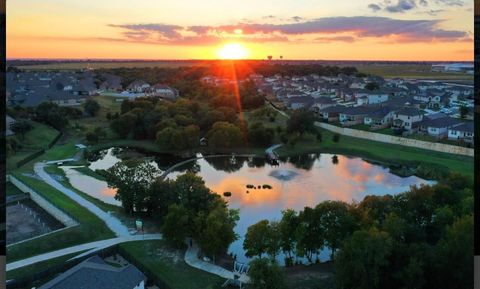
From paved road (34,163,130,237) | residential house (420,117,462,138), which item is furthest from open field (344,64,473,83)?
paved road (34,163,130,237)

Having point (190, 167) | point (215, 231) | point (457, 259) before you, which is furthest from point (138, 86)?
point (457, 259)

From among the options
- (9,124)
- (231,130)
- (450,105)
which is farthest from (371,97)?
(9,124)

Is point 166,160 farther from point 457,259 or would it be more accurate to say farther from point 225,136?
point 457,259

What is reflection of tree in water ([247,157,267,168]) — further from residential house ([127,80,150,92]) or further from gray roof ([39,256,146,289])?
residential house ([127,80,150,92])

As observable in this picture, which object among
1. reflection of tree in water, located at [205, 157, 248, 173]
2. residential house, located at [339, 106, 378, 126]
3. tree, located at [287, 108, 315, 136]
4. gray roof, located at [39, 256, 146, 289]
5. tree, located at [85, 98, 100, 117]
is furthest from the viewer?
tree, located at [85, 98, 100, 117]

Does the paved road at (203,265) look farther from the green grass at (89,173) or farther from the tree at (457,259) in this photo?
the green grass at (89,173)

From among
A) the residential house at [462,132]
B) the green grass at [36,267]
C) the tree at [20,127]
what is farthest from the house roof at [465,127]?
the tree at [20,127]
